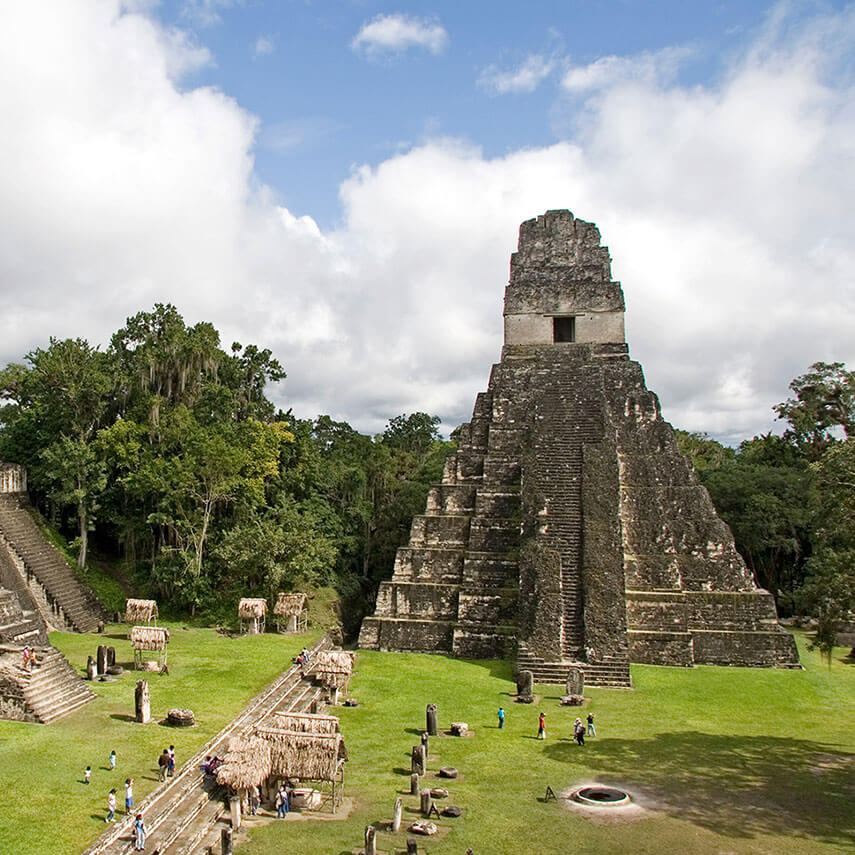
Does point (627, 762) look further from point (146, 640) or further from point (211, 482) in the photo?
point (211, 482)

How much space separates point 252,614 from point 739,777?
1637 centimetres

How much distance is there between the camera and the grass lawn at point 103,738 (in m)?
11.7

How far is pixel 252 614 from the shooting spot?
84.3ft

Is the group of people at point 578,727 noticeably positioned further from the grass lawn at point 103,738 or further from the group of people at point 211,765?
the group of people at point 211,765

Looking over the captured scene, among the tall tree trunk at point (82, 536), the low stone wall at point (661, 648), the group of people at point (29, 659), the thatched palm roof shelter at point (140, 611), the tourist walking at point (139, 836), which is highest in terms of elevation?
the tall tree trunk at point (82, 536)

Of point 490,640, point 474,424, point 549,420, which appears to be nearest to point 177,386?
point 474,424

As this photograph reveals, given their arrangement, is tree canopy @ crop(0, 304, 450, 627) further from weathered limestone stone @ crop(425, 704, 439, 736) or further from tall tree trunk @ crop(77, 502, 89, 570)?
weathered limestone stone @ crop(425, 704, 439, 736)

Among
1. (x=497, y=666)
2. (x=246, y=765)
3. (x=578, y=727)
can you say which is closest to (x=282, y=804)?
(x=246, y=765)

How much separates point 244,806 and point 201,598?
52.6ft

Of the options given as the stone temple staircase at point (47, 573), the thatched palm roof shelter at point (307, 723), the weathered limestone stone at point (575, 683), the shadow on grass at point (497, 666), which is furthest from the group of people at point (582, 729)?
the stone temple staircase at point (47, 573)

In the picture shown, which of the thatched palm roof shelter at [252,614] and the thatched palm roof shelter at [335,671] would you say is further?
the thatched palm roof shelter at [252,614]

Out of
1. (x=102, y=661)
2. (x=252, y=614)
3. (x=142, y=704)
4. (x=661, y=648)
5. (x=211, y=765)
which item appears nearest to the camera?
(x=211, y=765)

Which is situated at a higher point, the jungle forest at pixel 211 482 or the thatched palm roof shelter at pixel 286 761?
the jungle forest at pixel 211 482

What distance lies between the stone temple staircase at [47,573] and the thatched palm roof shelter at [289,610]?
20.1 feet
